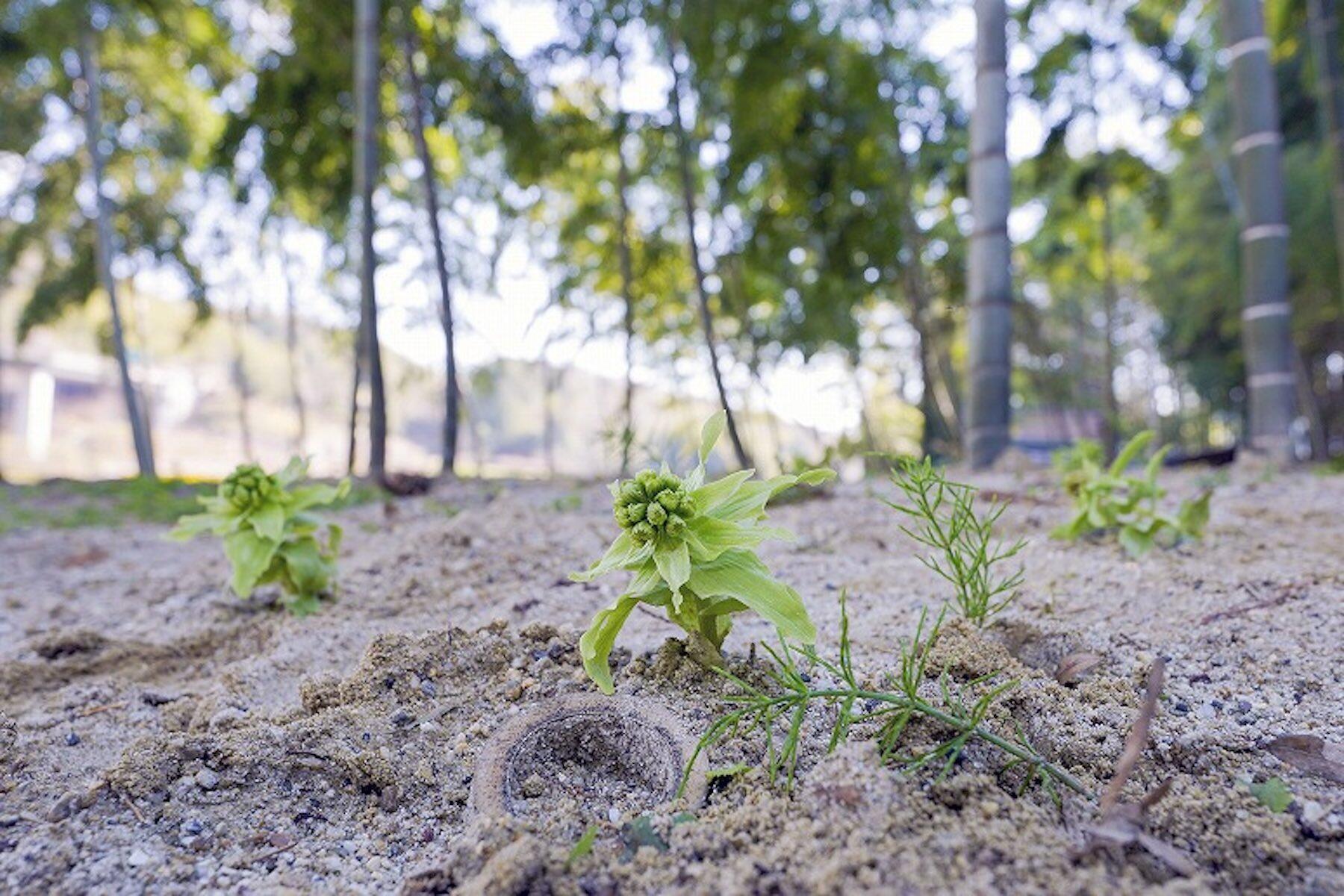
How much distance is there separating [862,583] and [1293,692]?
90 cm

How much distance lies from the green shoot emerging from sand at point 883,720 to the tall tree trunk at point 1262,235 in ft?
13.8

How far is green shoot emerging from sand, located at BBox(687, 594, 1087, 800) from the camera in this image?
100 centimetres

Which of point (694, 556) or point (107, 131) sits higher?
point (107, 131)

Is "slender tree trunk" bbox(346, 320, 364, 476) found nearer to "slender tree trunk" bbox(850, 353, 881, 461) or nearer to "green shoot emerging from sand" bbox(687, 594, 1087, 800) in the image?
"slender tree trunk" bbox(850, 353, 881, 461)

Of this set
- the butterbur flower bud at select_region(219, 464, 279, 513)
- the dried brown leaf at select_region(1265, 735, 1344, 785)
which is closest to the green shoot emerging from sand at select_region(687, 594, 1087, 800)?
the dried brown leaf at select_region(1265, 735, 1344, 785)

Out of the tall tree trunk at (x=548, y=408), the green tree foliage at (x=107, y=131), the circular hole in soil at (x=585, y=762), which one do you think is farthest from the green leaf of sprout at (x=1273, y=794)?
the tall tree trunk at (x=548, y=408)

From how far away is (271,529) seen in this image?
2010 mm

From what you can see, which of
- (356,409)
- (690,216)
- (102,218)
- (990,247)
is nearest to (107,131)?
(102,218)

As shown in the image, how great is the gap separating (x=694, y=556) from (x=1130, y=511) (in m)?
1.55

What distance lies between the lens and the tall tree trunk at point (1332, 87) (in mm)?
5465

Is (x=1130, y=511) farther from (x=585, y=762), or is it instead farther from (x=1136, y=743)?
(x=585, y=762)

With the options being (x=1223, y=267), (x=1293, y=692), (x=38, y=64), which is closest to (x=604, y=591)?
(x=1293, y=692)

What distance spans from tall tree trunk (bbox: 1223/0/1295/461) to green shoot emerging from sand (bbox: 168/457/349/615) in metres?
4.61

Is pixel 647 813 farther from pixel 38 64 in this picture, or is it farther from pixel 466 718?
pixel 38 64
